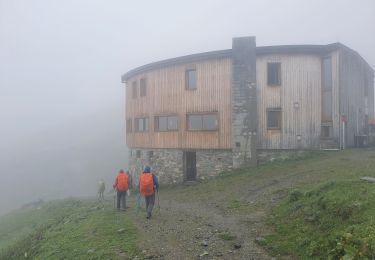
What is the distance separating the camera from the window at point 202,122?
26.2 m

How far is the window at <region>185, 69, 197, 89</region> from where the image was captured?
1067 inches

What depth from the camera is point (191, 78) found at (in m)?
27.3

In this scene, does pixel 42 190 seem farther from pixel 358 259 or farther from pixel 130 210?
pixel 358 259

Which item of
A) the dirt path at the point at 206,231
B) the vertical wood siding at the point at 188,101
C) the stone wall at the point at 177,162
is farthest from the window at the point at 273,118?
the dirt path at the point at 206,231

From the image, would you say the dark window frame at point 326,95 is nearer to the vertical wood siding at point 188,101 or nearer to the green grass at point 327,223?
the vertical wood siding at point 188,101

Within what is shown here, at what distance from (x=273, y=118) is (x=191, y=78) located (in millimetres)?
6819

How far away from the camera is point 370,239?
7.43 metres

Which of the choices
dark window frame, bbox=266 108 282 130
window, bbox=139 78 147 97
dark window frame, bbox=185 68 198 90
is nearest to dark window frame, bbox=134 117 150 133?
window, bbox=139 78 147 97

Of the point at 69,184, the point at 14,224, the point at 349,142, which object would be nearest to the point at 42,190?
the point at 69,184

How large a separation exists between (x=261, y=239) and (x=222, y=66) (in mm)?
17553

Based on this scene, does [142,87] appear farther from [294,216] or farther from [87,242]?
[294,216]

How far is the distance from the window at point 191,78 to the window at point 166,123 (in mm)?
2728

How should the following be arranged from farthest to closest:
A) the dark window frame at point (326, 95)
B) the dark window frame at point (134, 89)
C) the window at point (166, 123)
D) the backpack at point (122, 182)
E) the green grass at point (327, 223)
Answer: the dark window frame at point (134, 89) < the window at point (166, 123) < the dark window frame at point (326, 95) < the backpack at point (122, 182) < the green grass at point (327, 223)

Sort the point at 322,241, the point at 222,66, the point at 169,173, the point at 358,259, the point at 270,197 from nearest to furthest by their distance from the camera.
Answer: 1. the point at 358,259
2. the point at 322,241
3. the point at 270,197
4. the point at 222,66
5. the point at 169,173
